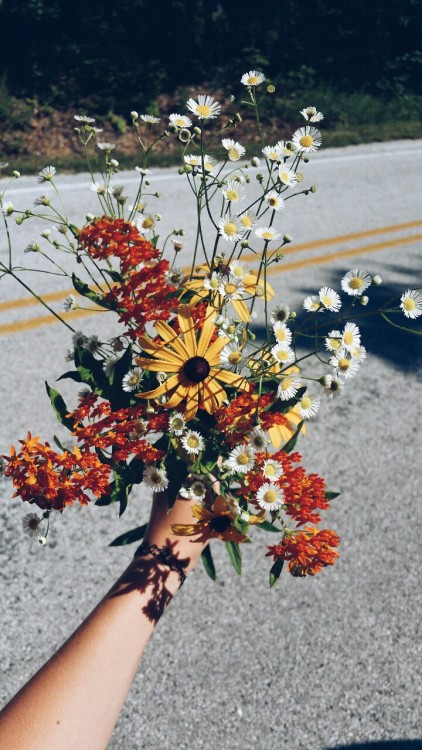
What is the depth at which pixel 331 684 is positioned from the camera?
225 centimetres

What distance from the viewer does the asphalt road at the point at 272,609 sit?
2.14m

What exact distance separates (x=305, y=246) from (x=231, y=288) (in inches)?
172

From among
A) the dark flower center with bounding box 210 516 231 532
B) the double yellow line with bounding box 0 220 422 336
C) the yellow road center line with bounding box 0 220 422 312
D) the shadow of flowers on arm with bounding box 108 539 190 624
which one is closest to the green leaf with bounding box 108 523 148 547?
the shadow of flowers on arm with bounding box 108 539 190 624

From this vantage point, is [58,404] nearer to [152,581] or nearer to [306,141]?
[152,581]

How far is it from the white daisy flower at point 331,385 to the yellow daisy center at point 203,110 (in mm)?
588

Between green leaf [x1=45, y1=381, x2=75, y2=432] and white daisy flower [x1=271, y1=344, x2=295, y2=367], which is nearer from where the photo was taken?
white daisy flower [x1=271, y1=344, x2=295, y2=367]

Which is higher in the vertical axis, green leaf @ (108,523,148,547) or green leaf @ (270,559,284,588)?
green leaf @ (270,559,284,588)

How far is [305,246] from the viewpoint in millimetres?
5402

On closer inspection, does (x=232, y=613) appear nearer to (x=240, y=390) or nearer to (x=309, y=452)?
(x=309, y=452)

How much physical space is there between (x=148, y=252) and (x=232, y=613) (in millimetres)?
1693

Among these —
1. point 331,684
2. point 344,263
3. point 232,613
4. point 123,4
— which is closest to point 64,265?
point 344,263

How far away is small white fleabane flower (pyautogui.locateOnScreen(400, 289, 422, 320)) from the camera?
4.19 ft

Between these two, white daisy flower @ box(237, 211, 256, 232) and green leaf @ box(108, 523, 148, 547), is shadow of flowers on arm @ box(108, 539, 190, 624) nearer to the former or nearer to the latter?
green leaf @ box(108, 523, 148, 547)

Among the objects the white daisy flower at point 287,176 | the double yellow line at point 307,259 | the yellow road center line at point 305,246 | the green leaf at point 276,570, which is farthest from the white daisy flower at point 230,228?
the yellow road center line at point 305,246
